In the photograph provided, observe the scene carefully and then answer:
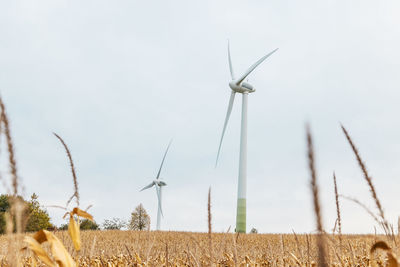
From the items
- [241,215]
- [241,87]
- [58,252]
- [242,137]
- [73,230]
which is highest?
[241,87]

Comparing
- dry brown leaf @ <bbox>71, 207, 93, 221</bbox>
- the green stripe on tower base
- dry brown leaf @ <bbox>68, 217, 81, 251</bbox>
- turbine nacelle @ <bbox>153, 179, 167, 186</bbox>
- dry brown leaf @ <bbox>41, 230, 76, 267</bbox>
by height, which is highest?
turbine nacelle @ <bbox>153, 179, 167, 186</bbox>

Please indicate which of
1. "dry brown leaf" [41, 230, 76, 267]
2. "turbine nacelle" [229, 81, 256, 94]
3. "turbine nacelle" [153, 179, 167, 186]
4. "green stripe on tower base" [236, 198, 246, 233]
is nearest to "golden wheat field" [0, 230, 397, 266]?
"dry brown leaf" [41, 230, 76, 267]

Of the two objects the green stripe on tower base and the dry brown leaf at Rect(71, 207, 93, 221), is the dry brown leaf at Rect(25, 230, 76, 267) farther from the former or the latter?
the green stripe on tower base

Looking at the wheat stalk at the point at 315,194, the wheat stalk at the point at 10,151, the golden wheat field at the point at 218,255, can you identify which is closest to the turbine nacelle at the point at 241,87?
the golden wheat field at the point at 218,255

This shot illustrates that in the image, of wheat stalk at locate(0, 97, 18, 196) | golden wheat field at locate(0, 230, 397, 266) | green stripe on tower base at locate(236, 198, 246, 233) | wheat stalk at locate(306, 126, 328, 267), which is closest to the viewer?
wheat stalk at locate(306, 126, 328, 267)

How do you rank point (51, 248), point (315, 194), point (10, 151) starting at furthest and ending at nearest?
point (51, 248) < point (10, 151) < point (315, 194)

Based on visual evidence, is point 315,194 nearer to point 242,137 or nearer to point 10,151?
point 10,151

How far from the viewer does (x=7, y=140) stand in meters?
1.04

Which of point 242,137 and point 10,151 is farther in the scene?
point 242,137

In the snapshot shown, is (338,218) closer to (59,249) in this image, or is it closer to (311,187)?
(59,249)

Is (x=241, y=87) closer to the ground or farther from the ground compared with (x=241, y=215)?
farther from the ground

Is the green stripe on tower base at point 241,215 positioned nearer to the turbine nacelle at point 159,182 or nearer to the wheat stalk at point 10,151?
the turbine nacelle at point 159,182

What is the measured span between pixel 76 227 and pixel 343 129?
1354 mm

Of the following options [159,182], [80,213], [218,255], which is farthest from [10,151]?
[159,182]
